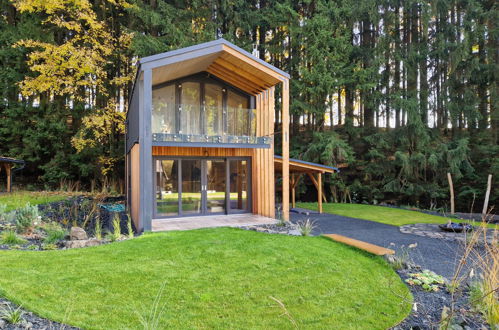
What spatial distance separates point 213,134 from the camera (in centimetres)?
1084

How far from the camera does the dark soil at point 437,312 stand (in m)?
3.68

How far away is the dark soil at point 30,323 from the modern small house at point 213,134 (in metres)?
5.89

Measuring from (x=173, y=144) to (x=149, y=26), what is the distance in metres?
13.1

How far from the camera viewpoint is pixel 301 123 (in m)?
24.8

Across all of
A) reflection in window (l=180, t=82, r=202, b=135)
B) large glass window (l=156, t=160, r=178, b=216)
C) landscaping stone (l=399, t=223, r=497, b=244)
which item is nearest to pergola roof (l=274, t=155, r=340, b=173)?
reflection in window (l=180, t=82, r=202, b=135)

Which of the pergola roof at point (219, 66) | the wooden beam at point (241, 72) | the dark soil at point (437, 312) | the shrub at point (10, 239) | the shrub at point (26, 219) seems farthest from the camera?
the wooden beam at point (241, 72)

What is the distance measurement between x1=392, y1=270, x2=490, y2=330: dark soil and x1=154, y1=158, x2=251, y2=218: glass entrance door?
24.3 feet

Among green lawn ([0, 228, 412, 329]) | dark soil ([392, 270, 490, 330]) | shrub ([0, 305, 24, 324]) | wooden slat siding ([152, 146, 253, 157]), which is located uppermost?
wooden slat siding ([152, 146, 253, 157])

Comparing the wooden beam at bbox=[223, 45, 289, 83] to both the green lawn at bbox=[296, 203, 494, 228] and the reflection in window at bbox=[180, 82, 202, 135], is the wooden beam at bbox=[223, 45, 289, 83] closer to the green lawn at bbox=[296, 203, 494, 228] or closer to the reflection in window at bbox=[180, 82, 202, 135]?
the reflection in window at bbox=[180, 82, 202, 135]

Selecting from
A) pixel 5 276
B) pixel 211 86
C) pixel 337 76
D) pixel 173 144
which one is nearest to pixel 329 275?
pixel 5 276

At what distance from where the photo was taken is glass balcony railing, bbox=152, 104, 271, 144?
9.70 meters

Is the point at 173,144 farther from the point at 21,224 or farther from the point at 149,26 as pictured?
the point at 149,26

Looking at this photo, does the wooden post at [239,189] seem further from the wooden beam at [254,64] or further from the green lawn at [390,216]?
the green lawn at [390,216]

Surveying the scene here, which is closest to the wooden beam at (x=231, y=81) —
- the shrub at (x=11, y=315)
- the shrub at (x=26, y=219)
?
the shrub at (x=26, y=219)
